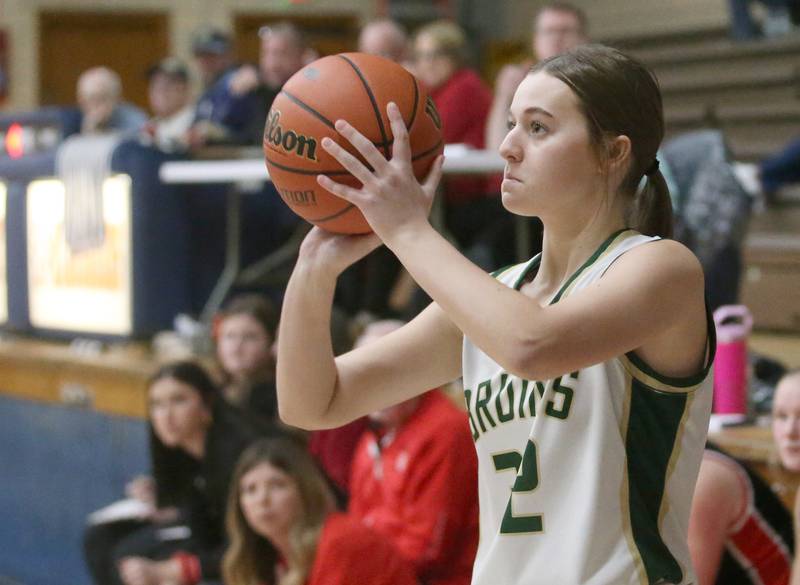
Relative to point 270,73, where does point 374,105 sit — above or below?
above

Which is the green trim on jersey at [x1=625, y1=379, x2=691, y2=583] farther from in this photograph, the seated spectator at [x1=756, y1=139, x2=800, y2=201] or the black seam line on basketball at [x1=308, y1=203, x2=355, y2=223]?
the seated spectator at [x1=756, y1=139, x2=800, y2=201]

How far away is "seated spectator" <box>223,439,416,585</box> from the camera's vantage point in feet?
13.2

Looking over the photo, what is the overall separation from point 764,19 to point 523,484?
8035 mm

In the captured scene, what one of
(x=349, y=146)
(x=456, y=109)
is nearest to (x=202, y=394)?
(x=456, y=109)

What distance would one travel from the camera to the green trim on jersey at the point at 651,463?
6.01 feet

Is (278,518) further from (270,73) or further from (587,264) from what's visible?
(270,73)

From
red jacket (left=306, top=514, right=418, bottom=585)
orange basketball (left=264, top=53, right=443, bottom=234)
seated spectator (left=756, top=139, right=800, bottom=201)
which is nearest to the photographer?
orange basketball (left=264, top=53, right=443, bottom=234)

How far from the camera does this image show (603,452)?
1.81 m

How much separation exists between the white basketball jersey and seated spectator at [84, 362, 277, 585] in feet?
10.2

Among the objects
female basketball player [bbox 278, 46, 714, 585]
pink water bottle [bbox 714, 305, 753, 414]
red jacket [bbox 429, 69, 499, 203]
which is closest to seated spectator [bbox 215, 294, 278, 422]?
pink water bottle [bbox 714, 305, 753, 414]

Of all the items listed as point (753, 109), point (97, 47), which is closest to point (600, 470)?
point (753, 109)

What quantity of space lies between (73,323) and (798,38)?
564 cm

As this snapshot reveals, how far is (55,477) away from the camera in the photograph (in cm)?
684

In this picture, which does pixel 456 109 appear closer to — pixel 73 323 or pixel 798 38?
pixel 73 323
